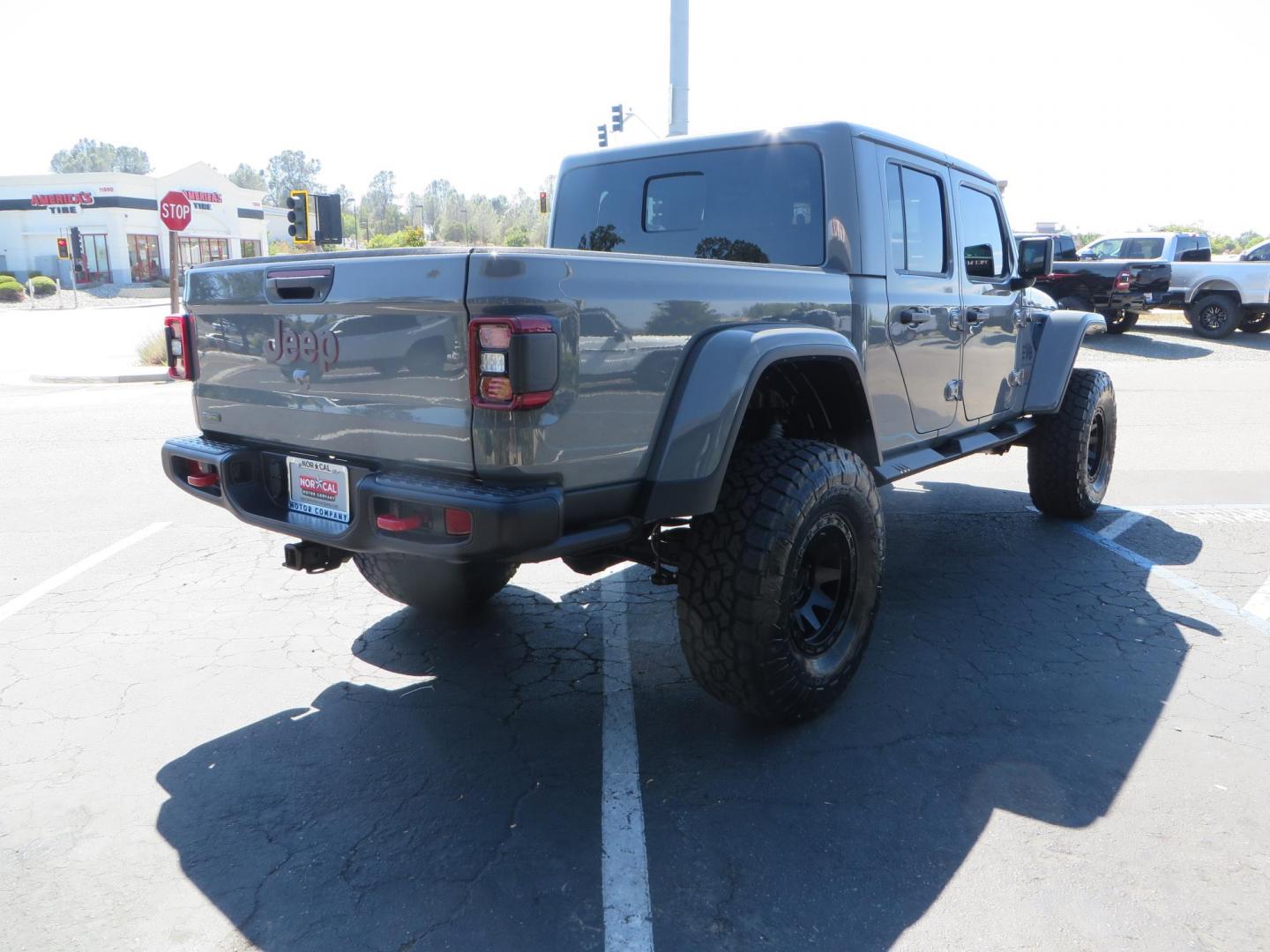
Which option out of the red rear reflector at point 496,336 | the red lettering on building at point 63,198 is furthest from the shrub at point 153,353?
the red lettering on building at point 63,198

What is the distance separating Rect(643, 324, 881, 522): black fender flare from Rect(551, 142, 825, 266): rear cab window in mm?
1069

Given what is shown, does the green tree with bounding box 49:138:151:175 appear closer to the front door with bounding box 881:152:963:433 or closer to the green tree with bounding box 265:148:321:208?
the green tree with bounding box 265:148:321:208

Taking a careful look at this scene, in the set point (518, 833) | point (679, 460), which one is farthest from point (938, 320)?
point (518, 833)

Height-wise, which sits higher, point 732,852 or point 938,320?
point 938,320

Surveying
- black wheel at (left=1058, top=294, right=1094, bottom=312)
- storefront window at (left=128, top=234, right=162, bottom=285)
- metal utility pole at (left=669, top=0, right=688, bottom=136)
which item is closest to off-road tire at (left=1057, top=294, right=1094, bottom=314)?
black wheel at (left=1058, top=294, right=1094, bottom=312)

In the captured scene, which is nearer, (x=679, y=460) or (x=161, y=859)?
(x=161, y=859)

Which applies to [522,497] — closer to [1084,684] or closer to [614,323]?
[614,323]

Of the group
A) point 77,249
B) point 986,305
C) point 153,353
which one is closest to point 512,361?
point 986,305

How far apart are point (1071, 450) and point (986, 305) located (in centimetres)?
138

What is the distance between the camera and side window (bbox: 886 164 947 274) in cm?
407

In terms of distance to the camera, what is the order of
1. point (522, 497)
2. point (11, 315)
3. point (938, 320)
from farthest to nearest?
point (11, 315) → point (938, 320) → point (522, 497)

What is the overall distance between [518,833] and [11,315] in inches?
1499

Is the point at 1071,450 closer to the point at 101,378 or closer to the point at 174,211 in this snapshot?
the point at 101,378

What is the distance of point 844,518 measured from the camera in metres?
3.35
